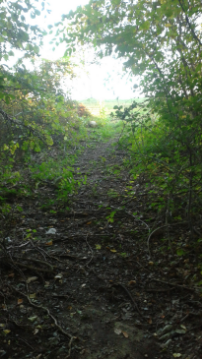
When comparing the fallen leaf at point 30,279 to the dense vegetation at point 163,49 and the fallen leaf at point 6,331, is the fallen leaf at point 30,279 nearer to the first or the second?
the fallen leaf at point 6,331

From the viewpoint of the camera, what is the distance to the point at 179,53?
2.81 meters

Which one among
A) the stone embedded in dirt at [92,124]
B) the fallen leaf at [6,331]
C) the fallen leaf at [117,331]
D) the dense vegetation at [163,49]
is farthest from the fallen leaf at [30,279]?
the stone embedded in dirt at [92,124]

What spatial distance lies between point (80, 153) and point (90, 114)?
11.7ft

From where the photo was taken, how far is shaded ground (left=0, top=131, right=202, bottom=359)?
2.33 m

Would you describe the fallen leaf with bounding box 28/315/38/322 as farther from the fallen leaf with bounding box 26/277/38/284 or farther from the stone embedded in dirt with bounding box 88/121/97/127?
the stone embedded in dirt with bounding box 88/121/97/127

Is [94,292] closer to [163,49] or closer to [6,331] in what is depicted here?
[6,331]

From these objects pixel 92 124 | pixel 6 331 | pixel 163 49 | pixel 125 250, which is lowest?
pixel 6 331

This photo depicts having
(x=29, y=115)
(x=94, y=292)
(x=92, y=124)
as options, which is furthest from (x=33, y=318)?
(x=92, y=124)

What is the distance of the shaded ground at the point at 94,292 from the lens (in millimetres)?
2330

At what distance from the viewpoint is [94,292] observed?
2943mm

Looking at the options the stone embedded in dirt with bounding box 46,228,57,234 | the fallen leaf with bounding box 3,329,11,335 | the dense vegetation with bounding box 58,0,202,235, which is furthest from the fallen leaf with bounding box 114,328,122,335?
the stone embedded in dirt with bounding box 46,228,57,234

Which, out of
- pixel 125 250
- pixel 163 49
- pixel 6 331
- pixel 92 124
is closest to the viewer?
pixel 6 331

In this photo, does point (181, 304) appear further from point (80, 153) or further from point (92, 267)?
point (80, 153)

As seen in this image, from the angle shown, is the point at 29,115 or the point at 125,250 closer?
the point at 125,250
